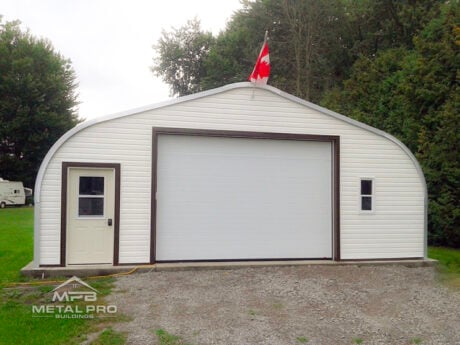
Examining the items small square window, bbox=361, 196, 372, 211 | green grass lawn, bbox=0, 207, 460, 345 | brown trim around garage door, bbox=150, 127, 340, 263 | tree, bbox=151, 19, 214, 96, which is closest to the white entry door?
brown trim around garage door, bbox=150, 127, 340, 263

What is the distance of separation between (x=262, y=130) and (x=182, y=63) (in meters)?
26.3

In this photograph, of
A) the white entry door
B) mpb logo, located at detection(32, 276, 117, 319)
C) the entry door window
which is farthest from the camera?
the entry door window

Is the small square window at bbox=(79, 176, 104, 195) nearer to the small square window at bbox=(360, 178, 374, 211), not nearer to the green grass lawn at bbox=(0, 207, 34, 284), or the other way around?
the green grass lawn at bbox=(0, 207, 34, 284)

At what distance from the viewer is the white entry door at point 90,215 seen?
8969 millimetres

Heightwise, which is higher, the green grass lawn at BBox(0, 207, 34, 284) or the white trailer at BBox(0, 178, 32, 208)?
the white trailer at BBox(0, 178, 32, 208)

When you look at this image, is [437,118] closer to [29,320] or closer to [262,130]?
[262,130]

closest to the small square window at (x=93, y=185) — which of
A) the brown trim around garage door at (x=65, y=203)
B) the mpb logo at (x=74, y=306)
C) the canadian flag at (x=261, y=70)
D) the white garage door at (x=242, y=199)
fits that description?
the brown trim around garage door at (x=65, y=203)

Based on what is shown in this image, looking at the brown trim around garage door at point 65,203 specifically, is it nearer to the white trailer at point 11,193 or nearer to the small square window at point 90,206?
the small square window at point 90,206

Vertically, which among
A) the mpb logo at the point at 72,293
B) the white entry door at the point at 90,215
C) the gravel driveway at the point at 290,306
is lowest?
the gravel driveway at the point at 290,306

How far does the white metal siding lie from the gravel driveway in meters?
1.02

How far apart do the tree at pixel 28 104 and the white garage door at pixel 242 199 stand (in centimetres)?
2548

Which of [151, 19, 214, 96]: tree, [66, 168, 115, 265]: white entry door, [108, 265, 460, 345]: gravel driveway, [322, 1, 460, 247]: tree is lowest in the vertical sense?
[108, 265, 460, 345]: gravel driveway

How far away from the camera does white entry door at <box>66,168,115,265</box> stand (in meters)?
8.97

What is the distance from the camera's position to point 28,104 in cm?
3219
